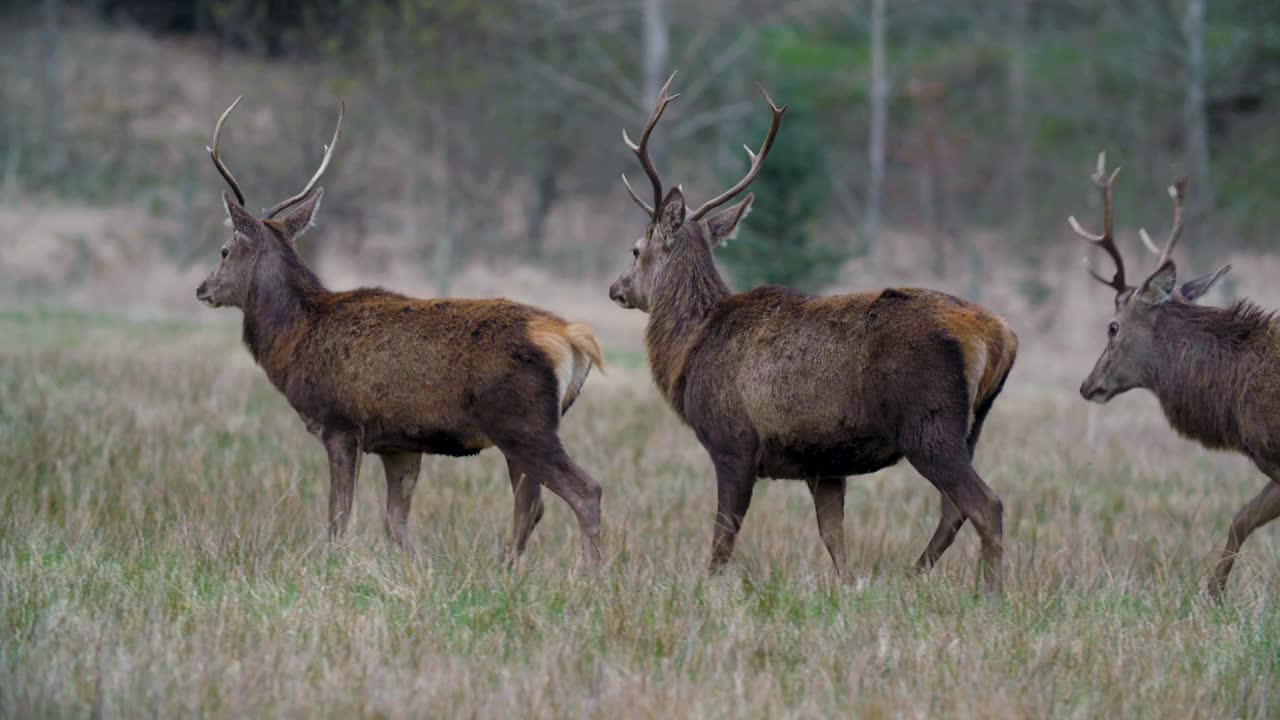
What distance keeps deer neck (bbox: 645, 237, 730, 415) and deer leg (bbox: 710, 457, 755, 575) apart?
2.10 feet

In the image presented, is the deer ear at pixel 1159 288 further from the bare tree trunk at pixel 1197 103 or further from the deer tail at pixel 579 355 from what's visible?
the bare tree trunk at pixel 1197 103

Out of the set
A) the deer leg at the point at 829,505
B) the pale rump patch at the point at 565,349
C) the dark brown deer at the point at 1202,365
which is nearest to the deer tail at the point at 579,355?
the pale rump patch at the point at 565,349

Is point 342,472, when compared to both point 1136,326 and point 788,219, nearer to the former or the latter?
point 1136,326

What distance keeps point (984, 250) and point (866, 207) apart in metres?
4.49

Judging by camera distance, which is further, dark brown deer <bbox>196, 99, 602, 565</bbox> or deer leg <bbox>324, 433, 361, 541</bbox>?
deer leg <bbox>324, 433, 361, 541</bbox>

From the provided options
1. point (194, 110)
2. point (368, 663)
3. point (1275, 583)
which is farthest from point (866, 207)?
point (368, 663)

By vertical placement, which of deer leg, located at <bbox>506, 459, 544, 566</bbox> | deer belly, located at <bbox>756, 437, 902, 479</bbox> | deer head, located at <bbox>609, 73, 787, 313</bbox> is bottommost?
deer leg, located at <bbox>506, 459, 544, 566</bbox>

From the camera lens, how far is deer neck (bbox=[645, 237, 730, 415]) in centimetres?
756

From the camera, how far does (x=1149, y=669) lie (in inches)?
201

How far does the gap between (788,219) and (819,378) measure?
14.0 meters

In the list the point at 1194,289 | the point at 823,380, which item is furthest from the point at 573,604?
the point at 1194,289

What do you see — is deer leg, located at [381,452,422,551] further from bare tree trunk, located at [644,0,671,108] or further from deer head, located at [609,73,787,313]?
bare tree trunk, located at [644,0,671,108]

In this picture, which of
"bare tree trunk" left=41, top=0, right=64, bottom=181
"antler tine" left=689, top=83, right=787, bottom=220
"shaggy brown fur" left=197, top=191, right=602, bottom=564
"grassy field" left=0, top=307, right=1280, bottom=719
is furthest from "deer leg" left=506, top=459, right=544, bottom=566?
"bare tree trunk" left=41, top=0, right=64, bottom=181

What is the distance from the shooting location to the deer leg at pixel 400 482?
24.6 feet
